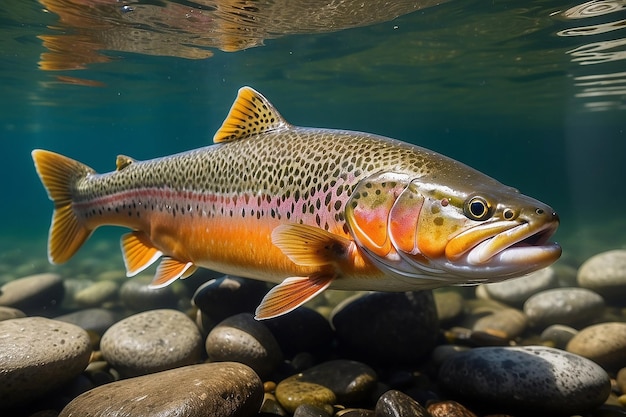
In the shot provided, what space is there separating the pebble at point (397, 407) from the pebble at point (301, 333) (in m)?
1.78

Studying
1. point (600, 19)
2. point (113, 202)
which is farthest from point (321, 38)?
point (113, 202)

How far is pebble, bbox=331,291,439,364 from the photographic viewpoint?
470 cm

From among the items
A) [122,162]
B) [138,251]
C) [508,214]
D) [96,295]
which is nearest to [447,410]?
[508,214]

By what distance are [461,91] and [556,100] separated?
22.5 feet

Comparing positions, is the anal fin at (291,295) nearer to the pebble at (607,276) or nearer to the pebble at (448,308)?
the pebble at (448,308)

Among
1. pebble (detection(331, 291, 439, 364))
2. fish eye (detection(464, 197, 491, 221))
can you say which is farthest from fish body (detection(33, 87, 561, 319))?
pebble (detection(331, 291, 439, 364))

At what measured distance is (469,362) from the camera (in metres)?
4.04

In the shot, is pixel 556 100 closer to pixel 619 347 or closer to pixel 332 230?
pixel 619 347

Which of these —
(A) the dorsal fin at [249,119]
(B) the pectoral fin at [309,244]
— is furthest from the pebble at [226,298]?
(B) the pectoral fin at [309,244]

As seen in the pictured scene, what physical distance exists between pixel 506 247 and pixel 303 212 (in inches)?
58.9

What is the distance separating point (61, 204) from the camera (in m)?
4.89

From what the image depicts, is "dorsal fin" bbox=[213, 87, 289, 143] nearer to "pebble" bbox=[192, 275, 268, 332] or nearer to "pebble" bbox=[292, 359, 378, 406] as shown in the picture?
"pebble" bbox=[192, 275, 268, 332]

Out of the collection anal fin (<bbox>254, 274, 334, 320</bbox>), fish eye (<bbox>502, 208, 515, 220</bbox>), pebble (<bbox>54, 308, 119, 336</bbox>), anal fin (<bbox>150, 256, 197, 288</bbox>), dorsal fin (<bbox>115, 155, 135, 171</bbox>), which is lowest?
pebble (<bbox>54, 308, 119, 336</bbox>)

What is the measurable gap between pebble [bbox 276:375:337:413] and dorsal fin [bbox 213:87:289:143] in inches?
91.1
